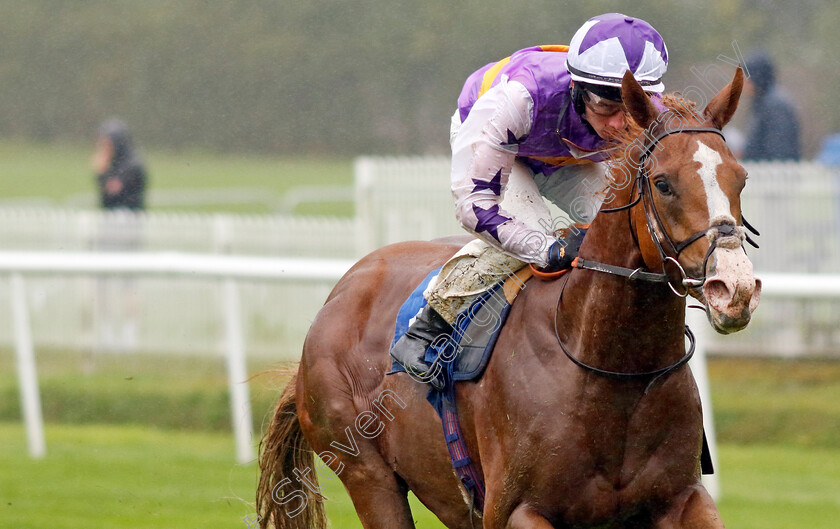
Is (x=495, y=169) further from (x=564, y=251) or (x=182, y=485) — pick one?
(x=182, y=485)

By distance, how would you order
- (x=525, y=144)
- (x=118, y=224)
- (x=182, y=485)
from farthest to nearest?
(x=118, y=224) → (x=182, y=485) → (x=525, y=144)

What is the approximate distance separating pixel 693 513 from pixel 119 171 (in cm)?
947

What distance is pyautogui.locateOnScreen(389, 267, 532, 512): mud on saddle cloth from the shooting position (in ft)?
11.5

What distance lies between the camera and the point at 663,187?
2.86 meters

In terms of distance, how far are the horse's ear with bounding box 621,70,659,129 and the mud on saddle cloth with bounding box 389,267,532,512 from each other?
690 mm

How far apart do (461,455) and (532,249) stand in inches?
25.9

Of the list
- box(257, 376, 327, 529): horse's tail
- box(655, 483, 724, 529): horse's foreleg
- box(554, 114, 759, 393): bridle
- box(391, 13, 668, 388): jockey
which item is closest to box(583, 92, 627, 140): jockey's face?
box(391, 13, 668, 388): jockey

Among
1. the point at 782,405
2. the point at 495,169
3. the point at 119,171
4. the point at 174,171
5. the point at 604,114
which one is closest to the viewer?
the point at 604,114

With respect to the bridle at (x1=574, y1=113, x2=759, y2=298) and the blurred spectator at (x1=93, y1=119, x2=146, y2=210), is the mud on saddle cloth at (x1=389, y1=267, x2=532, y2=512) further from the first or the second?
the blurred spectator at (x1=93, y1=119, x2=146, y2=210)

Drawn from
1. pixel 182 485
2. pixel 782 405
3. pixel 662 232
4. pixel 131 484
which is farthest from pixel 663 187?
pixel 782 405

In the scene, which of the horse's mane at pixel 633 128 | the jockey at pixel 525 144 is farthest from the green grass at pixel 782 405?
the horse's mane at pixel 633 128

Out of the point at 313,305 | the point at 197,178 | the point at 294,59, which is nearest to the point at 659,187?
the point at 313,305

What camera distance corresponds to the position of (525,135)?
3.54 meters

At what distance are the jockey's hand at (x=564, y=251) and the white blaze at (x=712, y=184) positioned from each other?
23.7 inches
